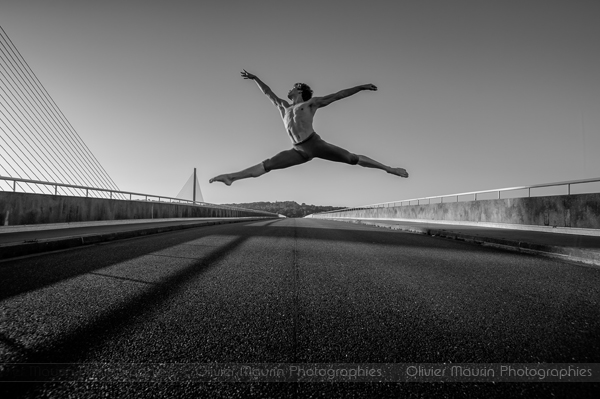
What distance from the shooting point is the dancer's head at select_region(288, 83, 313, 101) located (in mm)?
9000

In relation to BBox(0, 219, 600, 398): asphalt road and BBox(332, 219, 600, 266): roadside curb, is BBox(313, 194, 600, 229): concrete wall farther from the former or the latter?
BBox(0, 219, 600, 398): asphalt road

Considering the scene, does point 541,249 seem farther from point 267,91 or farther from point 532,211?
point 267,91

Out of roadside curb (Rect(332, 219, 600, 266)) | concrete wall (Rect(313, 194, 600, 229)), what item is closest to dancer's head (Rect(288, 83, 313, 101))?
roadside curb (Rect(332, 219, 600, 266))

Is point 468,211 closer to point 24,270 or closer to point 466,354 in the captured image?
point 466,354

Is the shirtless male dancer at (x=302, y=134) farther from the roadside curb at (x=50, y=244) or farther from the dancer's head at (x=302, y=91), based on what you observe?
the roadside curb at (x=50, y=244)

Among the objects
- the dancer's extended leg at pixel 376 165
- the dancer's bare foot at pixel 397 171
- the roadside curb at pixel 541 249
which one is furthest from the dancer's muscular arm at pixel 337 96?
the roadside curb at pixel 541 249

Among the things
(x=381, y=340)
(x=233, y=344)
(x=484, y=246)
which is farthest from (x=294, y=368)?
(x=484, y=246)

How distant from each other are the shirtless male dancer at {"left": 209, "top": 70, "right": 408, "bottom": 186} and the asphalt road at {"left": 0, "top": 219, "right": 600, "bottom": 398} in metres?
5.27

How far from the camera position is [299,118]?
8.59 meters

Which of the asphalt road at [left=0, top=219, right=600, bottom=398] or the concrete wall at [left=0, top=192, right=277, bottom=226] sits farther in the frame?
the concrete wall at [left=0, top=192, right=277, bottom=226]

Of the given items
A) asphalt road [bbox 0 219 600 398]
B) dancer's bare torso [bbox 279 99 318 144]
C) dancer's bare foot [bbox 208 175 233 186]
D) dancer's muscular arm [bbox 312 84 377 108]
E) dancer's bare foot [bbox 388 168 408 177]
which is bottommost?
asphalt road [bbox 0 219 600 398]

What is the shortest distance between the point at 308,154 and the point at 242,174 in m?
2.45

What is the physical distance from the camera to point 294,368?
1.38m

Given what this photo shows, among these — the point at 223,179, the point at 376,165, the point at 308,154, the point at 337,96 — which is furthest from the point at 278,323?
the point at 376,165
